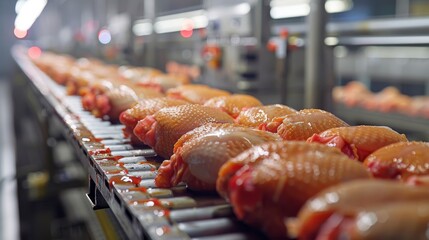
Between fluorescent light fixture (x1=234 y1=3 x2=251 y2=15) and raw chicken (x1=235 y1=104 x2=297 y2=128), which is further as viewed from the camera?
fluorescent light fixture (x1=234 y1=3 x2=251 y2=15)

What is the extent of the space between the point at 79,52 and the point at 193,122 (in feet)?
36.4

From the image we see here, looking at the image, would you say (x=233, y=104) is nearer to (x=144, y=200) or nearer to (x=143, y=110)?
(x=143, y=110)

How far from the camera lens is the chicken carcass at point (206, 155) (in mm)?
1070

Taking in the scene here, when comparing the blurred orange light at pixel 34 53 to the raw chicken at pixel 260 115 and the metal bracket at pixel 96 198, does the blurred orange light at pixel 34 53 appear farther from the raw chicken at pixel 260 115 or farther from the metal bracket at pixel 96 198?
the raw chicken at pixel 260 115

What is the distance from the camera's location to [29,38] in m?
24.4

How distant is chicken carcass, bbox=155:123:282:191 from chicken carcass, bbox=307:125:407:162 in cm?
12

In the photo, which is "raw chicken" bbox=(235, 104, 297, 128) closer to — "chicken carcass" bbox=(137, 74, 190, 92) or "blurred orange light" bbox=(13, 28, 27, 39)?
"chicken carcass" bbox=(137, 74, 190, 92)

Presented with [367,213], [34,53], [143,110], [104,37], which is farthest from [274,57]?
[34,53]

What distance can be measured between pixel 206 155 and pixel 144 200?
157 mm

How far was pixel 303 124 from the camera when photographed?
121cm

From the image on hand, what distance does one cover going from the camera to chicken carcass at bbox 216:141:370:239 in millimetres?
808

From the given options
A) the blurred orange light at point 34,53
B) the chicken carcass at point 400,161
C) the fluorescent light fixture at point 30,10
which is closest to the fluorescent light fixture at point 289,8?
the blurred orange light at point 34,53

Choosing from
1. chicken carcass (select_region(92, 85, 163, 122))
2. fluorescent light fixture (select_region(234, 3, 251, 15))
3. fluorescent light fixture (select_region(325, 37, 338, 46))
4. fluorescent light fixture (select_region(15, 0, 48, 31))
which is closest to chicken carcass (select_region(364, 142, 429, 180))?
chicken carcass (select_region(92, 85, 163, 122))

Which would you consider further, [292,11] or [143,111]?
[292,11]
